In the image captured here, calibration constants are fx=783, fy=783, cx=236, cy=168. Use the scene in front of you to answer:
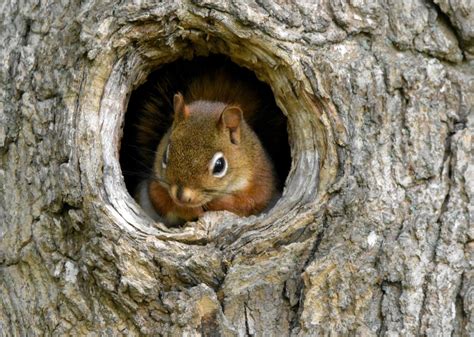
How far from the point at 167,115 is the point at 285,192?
1.03 m

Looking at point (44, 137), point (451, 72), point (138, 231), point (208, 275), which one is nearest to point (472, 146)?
point (451, 72)

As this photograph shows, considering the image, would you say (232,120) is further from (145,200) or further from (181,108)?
(145,200)

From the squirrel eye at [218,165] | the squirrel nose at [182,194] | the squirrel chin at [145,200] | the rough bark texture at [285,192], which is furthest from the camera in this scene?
the squirrel chin at [145,200]

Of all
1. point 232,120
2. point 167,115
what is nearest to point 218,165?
point 232,120

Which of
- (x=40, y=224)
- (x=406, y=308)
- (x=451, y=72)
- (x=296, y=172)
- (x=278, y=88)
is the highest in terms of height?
(x=451, y=72)

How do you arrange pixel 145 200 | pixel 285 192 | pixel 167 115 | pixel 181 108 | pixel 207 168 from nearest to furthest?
pixel 285 192 → pixel 207 168 → pixel 181 108 → pixel 145 200 → pixel 167 115

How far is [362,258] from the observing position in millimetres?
2520

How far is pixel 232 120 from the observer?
121 inches

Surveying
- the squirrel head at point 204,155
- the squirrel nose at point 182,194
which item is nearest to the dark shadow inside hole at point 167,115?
the squirrel head at point 204,155

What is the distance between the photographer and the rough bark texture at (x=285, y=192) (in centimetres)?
251

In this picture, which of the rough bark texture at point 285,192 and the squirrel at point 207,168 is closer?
the rough bark texture at point 285,192

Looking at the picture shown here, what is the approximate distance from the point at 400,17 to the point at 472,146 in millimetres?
502

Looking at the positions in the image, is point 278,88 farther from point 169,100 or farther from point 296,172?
point 169,100

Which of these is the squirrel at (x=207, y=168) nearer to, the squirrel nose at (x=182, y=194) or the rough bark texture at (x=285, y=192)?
the squirrel nose at (x=182, y=194)
